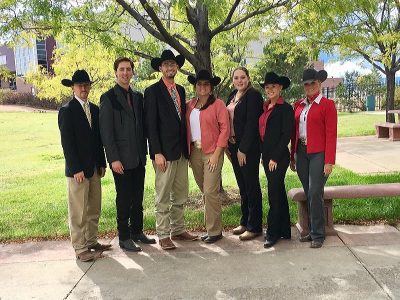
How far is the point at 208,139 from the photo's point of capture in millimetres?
4875

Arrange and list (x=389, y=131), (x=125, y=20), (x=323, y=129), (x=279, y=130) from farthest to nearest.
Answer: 1. (x=389, y=131)
2. (x=125, y=20)
3. (x=279, y=130)
4. (x=323, y=129)

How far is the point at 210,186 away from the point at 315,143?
1243 mm

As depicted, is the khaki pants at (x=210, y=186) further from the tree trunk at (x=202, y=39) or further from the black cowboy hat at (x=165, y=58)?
the tree trunk at (x=202, y=39)

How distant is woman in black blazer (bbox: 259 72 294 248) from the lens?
15.2 ft

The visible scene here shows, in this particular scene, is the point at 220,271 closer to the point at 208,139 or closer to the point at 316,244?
the point at 316,244

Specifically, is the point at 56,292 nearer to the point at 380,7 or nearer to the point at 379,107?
the point at 380,7

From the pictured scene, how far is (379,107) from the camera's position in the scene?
2850 centimetres

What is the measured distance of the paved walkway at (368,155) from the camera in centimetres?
908

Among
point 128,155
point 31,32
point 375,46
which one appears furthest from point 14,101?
point 128,155

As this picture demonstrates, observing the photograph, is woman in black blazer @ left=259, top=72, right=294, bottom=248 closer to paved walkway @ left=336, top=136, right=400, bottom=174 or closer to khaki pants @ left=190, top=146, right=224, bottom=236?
khaki pants @ left=190, top=146, right=224, bottom=236

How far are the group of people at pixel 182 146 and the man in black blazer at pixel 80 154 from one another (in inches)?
0.4

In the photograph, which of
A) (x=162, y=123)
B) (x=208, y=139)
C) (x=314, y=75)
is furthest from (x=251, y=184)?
(x=314, y=75)

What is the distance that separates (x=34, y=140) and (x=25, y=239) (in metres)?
16.6

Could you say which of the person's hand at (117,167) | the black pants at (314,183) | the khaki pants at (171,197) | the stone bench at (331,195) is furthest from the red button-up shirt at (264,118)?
the person's hand at (117,167)
